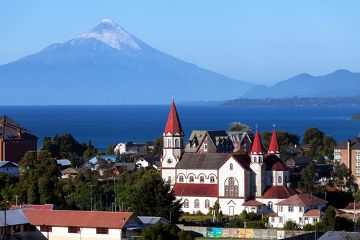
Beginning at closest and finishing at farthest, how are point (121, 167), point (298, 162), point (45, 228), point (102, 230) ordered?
point (102, 230) < point (45, 228) < point (121, 167) < point (298, 162)

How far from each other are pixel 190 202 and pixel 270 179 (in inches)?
190

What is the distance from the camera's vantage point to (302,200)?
5438cm

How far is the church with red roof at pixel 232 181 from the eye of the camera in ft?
190

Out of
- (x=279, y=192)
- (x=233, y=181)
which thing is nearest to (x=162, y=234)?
(x=279, y=192)

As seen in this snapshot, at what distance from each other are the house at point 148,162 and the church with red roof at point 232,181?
54.4 ft

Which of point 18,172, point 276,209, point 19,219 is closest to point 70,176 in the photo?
point 18,172

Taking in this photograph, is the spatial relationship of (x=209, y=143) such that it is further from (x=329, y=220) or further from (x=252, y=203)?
(x=329, y=220)

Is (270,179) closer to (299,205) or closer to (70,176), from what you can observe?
(299,205)

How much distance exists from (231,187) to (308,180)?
698 centimetres

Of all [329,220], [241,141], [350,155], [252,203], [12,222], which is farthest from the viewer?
[350,155]

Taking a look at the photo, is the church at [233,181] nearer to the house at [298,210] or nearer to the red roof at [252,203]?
the red roof at [252,203]

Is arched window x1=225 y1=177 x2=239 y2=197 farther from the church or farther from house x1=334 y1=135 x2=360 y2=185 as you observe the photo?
house x1=334 y1=135 x2=360 y2=185

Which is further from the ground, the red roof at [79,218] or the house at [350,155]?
the house at [350,155]

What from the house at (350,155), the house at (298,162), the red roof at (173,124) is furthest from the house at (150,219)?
the house at (350,155)
